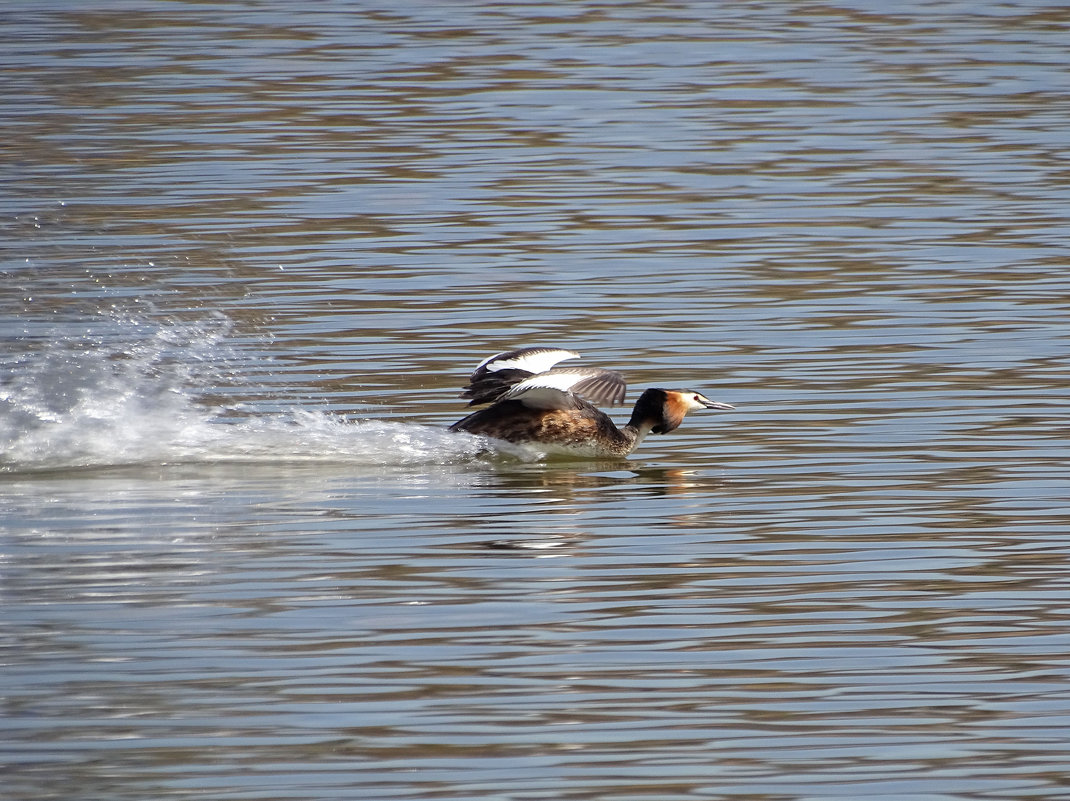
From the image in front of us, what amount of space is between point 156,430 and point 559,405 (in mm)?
1899

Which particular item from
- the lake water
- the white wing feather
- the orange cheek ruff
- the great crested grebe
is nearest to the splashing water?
the lake water

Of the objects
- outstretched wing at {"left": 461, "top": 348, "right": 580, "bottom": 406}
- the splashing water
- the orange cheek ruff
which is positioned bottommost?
the orange cheek ruff

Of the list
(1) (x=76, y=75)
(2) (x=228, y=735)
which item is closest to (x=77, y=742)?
(2) (x=228, y=735)

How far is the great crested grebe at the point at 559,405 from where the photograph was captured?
968 cm

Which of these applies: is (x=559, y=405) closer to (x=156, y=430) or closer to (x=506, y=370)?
(x=506, y=370)

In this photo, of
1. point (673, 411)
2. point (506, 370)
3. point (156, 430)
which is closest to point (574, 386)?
point (506, 370)

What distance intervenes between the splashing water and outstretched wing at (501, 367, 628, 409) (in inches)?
15.5

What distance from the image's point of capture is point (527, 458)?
10.2 meters

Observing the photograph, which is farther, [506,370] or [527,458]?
[527,458]

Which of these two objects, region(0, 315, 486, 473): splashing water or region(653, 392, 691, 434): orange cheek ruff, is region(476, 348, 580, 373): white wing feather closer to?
region(0, 315, 486, 473): splashing water

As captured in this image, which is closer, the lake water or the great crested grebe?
the lake water

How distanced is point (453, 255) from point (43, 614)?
7.64 meters

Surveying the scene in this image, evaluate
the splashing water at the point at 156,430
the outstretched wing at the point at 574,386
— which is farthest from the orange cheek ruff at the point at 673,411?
the splashing water at the point at 156,430

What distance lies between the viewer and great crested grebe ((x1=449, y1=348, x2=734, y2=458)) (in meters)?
9.68
